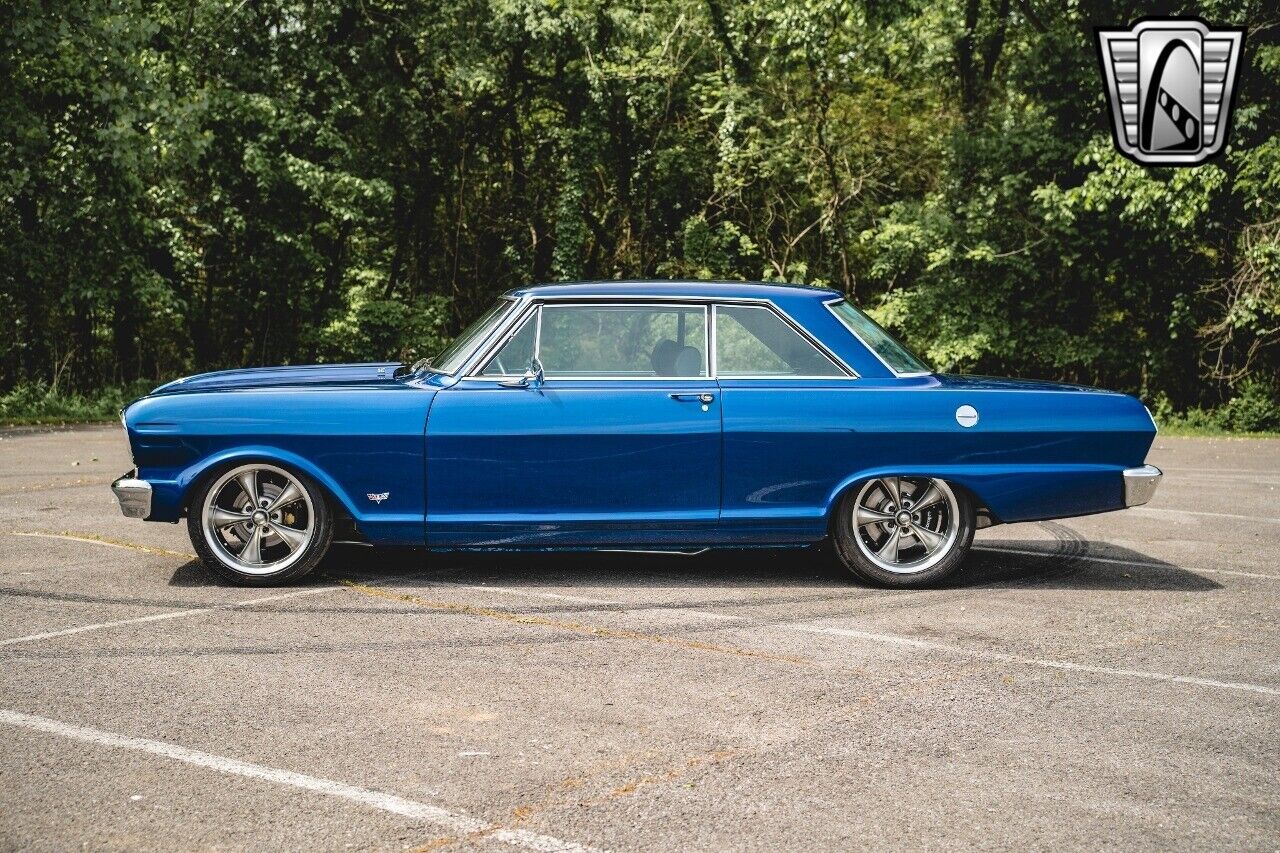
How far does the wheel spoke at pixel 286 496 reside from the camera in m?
7.21

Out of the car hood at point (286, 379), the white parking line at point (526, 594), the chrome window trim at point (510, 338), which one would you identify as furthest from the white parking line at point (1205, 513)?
the car hood at point (286, 379)

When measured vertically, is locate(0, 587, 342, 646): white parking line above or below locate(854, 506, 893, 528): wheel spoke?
below

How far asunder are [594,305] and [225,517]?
2252 millimetres

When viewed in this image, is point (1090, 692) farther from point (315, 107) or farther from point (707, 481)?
point (315, 107)

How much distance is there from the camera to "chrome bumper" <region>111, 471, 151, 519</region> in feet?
23.2

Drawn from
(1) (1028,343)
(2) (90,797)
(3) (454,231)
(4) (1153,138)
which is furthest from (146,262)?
(2) (90,797)

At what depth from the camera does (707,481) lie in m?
7.18

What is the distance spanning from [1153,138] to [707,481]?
16.3 m

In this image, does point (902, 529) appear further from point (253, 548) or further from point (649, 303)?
point (253, 548)

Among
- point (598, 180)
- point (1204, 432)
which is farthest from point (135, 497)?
point (598, 180)

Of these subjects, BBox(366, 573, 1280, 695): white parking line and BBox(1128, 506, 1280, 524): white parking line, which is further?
BBox(1128, 506, 1280, 524): white parking line

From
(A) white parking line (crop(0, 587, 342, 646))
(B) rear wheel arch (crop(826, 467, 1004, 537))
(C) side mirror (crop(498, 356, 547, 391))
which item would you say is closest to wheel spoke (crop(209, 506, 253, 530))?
(A) white parking line (crop(0, 587, 342, 646))

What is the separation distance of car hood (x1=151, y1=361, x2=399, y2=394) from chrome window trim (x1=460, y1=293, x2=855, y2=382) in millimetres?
666

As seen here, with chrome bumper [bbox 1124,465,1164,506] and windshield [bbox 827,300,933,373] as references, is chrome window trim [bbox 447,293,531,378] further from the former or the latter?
chrome bumper [bbox 1124,465,1164,506]
